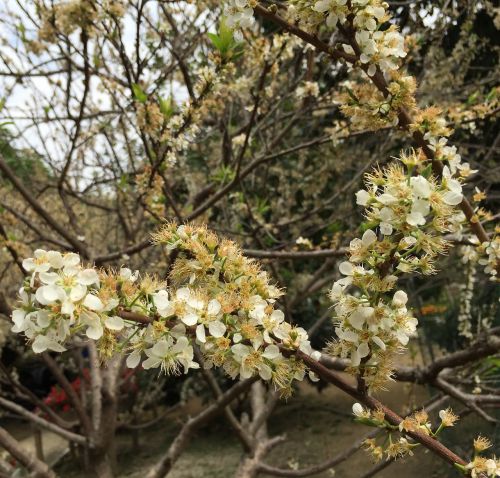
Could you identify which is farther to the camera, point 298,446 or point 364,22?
point 298,446

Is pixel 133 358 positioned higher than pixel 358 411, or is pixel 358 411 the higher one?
pixel 133 358

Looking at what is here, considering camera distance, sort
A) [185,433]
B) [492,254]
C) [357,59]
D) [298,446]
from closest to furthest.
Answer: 1. [357,59]
2. [492,254]
3. [185,433]
4. [298,446]

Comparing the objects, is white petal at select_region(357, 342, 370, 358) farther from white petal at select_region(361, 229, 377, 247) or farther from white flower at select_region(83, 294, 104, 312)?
white flower at select_region(83, 294, 104, 312)

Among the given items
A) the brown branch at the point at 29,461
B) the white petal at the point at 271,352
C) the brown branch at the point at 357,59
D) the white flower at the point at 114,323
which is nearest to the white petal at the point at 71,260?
the white flower at the point at 114,323

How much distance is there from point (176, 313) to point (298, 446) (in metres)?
5.80

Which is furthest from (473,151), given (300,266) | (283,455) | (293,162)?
(283,455)

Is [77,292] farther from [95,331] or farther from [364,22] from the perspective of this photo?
[364,22]

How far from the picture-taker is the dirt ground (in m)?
5.41

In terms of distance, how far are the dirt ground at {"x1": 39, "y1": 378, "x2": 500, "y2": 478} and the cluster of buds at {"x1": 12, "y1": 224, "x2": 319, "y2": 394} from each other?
420 cm

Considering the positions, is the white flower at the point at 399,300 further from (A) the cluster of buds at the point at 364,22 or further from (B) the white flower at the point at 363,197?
(A) the cluster of buds at the point at 364,22

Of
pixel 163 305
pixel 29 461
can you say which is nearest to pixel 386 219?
pixel 163 305

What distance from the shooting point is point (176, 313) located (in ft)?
3.13

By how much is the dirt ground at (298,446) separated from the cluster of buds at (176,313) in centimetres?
420

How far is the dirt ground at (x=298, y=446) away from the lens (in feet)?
17.7
